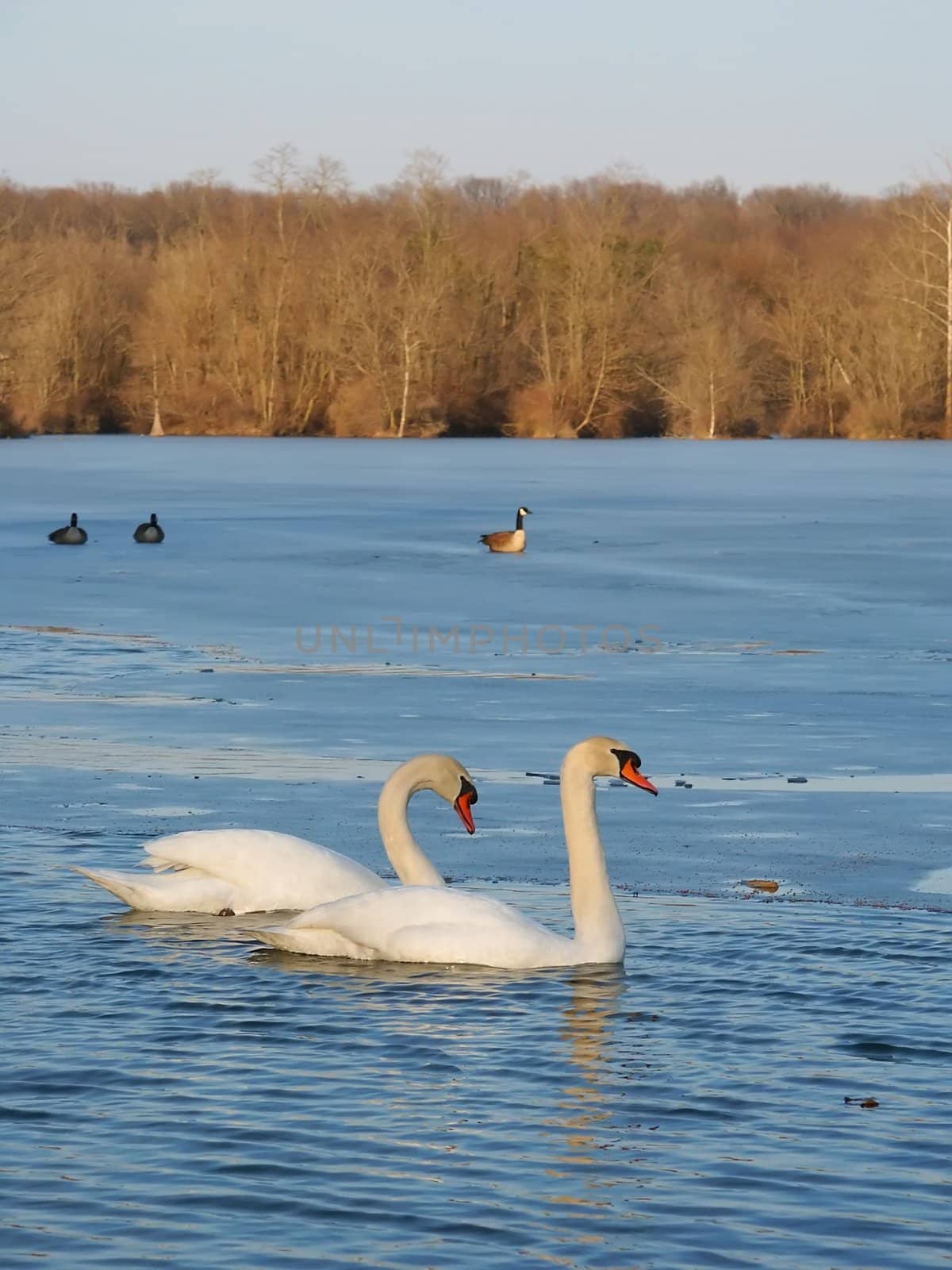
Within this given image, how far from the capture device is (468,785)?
787cm

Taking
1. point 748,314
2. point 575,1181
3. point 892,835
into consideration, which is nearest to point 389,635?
point 892,835

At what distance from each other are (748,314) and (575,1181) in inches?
3277

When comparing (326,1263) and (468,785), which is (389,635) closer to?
(468,785)

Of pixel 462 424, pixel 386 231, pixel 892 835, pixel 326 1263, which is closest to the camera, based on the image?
pixel 326 1263

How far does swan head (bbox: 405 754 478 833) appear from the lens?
787 cm

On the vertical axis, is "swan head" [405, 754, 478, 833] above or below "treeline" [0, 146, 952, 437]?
below

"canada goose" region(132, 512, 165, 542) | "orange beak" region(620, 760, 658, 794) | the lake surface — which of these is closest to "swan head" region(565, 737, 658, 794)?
"orange beak" region(620, 760, 658, 794)

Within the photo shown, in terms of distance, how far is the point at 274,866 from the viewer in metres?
7.73

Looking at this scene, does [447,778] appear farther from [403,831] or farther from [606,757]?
[606,757]

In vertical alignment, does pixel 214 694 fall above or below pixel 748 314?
below

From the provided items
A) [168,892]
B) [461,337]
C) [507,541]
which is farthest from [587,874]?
[461,337]

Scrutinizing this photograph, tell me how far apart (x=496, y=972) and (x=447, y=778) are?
1.06 m

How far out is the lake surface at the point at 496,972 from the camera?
4.96 meters

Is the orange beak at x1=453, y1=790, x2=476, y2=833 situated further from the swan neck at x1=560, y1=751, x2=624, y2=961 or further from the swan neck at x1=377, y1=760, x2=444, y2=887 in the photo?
the swan neck at x1=560, y1=751, x2=624, y2=961
